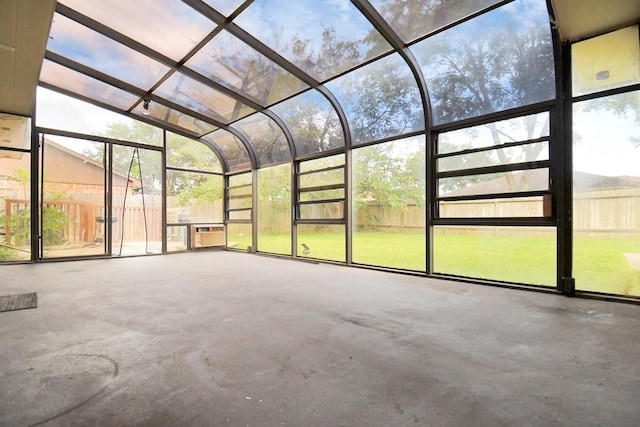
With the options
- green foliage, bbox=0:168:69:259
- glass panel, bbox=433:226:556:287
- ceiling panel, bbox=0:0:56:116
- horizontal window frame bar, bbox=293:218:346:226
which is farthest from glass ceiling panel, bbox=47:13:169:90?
glass panel, bbox=433:226:556:287

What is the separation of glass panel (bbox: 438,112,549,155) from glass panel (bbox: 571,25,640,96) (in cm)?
47

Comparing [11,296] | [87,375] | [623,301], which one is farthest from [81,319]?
[623,301]

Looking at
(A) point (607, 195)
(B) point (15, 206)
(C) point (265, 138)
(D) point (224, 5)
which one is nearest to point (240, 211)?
(C) point (265, 138)

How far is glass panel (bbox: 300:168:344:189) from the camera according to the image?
6.07 metres

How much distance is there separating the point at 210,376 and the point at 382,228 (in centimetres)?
426

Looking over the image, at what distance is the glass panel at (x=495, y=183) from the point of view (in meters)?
3.81

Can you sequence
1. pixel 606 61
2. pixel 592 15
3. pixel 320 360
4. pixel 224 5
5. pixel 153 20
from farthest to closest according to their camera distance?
1. pixel 153 20
2. pixel 224 5
3. pixel 606 61
4. pixel 592 15
5. pixel 320 360

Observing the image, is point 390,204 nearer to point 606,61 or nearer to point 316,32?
point 316,32

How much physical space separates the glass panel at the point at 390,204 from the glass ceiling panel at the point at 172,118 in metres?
4.06

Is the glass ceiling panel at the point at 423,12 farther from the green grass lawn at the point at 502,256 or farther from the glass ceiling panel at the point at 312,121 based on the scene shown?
the green grass lawn at the point at 502,256

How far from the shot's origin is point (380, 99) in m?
5.15

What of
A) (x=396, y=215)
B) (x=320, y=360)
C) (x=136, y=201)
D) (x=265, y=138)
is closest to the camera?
(x=320, y=360)

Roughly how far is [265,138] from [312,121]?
5.24 ft

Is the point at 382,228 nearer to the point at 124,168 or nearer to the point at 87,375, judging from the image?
the point at 87,375
